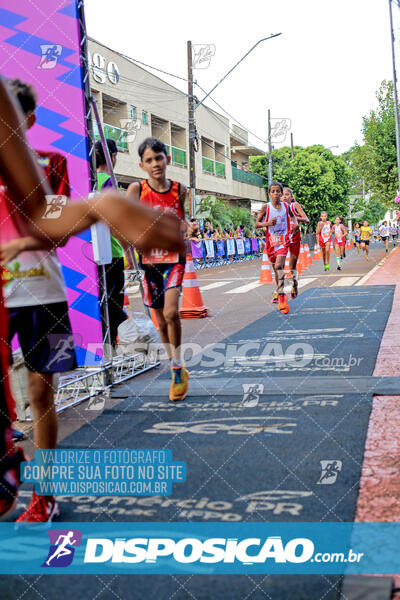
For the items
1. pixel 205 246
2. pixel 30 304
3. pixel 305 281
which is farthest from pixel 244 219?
pixel 30 304

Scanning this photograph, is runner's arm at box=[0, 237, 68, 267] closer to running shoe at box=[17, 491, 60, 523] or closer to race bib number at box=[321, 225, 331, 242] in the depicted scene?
running shoe at box=[17, 491, 60, 523]

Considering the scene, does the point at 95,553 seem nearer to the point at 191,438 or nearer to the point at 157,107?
the point at 191,438

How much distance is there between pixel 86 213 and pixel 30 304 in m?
0.80

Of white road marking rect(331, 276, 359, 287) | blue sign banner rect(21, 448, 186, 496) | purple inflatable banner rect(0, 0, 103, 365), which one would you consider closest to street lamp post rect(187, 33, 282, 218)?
white road marking rect(331, 276, 359, 287)

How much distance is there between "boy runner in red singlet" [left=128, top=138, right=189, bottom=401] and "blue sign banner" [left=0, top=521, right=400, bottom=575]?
1.35m

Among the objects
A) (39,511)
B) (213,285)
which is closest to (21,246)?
(39,511)

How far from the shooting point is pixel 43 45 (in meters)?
2.53

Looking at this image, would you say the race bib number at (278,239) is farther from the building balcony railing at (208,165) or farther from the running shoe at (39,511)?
the building balcony railing at (208,165)

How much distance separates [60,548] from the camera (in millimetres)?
2283

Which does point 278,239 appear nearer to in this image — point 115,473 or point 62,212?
point 115,473

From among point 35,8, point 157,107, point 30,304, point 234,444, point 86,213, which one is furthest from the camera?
point 157,107

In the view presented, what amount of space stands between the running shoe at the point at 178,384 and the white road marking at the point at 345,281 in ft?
35.1

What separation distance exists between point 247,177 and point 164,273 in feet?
157

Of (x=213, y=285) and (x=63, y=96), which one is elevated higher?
(x=63, y=96)
